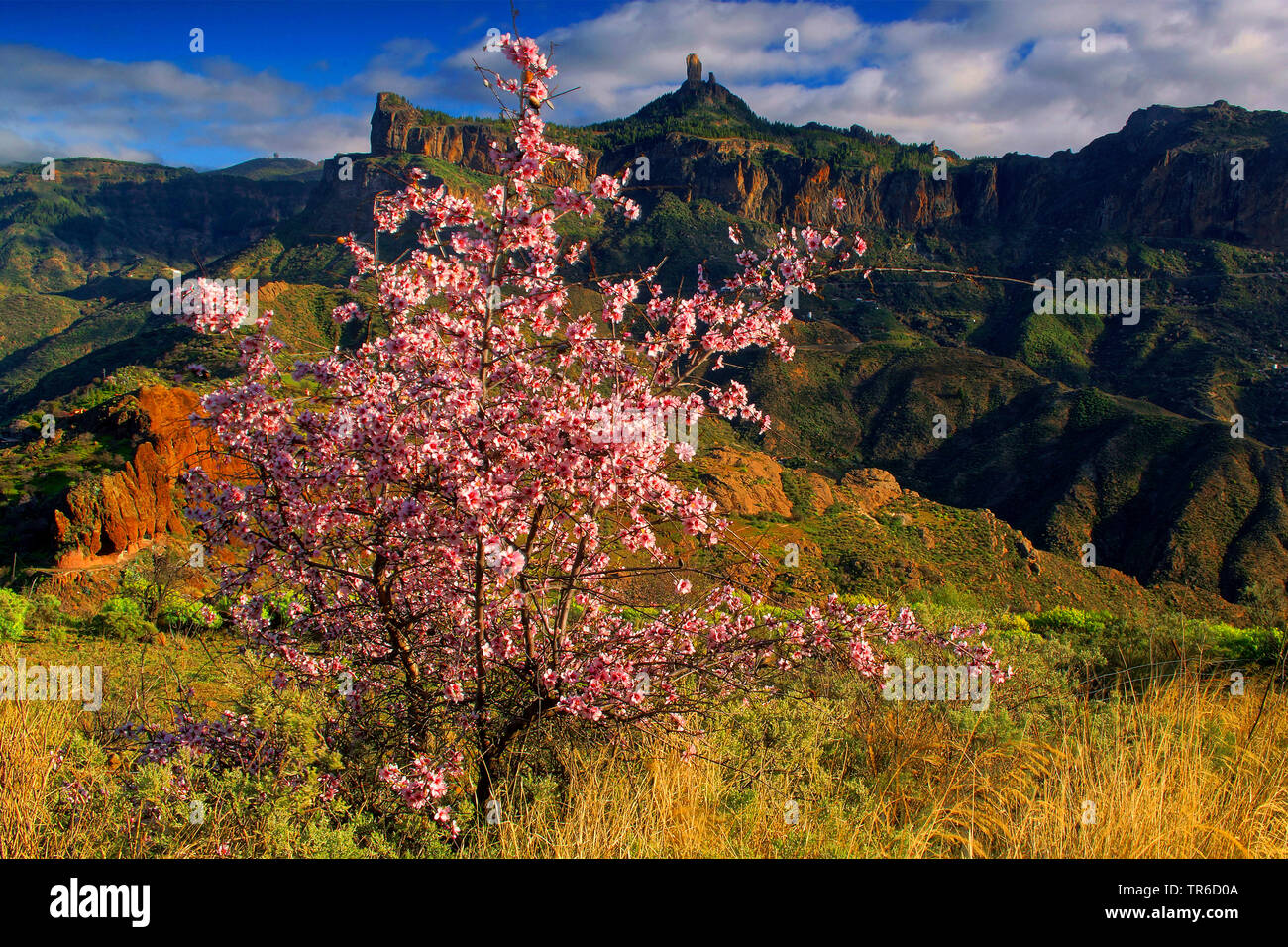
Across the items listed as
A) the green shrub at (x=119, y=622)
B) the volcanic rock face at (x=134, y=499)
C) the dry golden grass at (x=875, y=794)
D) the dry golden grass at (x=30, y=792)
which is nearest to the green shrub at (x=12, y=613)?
the green shrub at (x=119, y=622)

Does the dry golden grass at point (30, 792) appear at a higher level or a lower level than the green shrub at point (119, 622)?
higher

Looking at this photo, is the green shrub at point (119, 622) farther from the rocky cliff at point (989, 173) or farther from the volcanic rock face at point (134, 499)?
the rocky cliff at point (989, 173)

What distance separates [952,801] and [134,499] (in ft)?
58.0

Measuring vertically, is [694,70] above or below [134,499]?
above

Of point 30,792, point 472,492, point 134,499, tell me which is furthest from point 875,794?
point 134,499

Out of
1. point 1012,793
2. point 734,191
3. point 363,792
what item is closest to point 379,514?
point 363,792

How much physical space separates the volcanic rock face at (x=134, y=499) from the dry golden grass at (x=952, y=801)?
1354 cm

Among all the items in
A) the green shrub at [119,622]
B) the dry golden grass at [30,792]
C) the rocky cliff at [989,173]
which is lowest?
the green shrub at [119,622]

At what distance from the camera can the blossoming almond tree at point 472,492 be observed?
3463mm

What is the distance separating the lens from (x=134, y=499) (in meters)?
16.2

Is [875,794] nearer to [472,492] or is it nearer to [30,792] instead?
[472,492]

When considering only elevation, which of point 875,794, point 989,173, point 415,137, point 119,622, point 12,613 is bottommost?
point 119,622

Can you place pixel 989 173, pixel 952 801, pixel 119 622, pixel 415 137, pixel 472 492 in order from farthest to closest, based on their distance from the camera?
pixel 415 137 < pixel 989 173 < pixel 119 622 < pixel 952 801 < pixel 472 492

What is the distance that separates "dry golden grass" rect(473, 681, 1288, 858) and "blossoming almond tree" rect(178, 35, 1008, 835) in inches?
18.2
